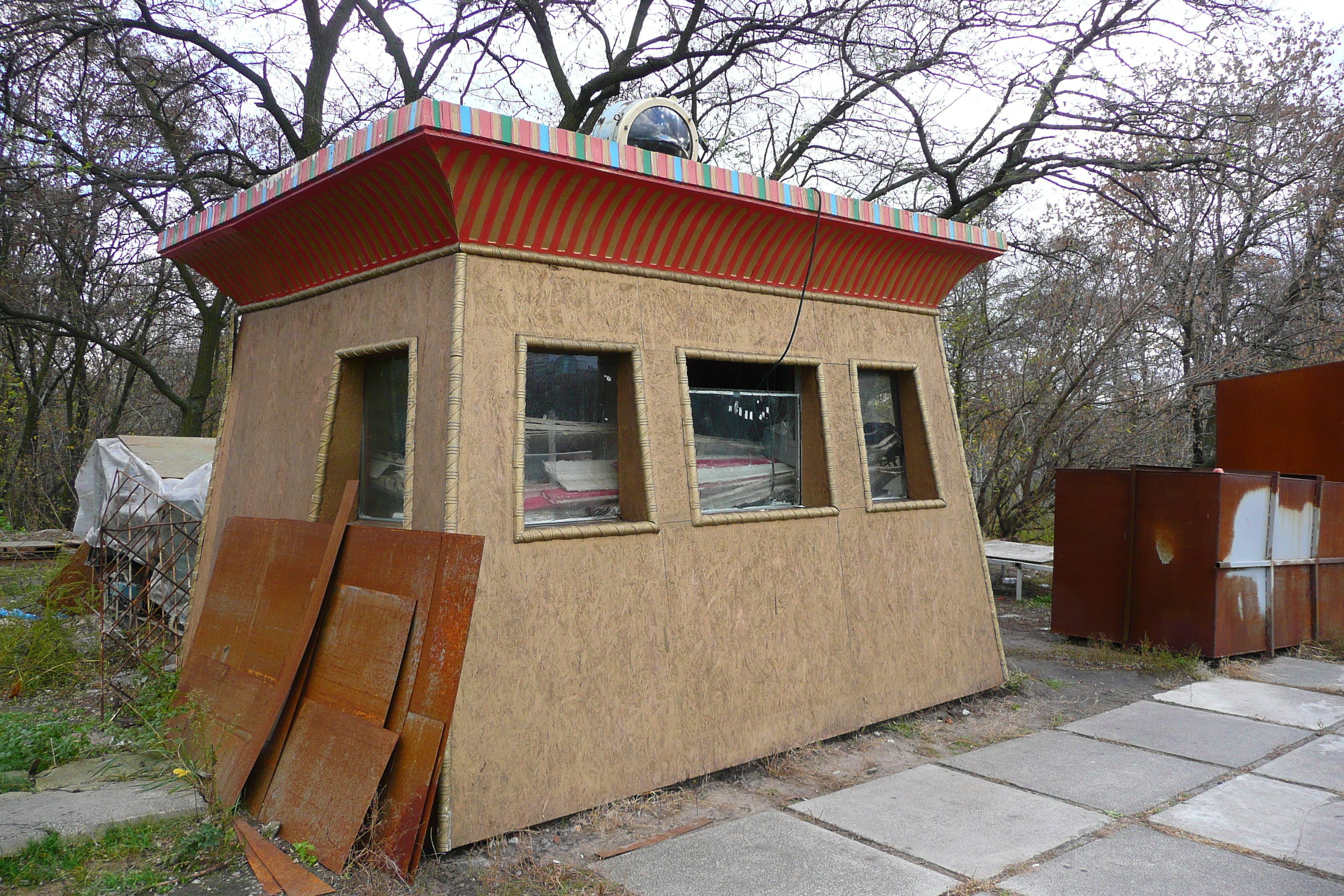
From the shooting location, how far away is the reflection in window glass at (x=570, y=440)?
4762 mm

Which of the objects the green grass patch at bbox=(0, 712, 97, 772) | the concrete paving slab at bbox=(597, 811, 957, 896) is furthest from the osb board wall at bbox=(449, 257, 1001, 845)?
the green grass patch at bbox=(0, 712, 97, 772)

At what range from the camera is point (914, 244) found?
6.32 m

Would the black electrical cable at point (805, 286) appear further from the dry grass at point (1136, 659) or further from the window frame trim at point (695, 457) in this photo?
the dry grass at point (1136, 659)

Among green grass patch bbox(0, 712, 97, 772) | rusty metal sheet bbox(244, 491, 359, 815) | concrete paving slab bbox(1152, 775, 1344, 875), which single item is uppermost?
rusty metal sheet bbox(244, 491, 359, 815)

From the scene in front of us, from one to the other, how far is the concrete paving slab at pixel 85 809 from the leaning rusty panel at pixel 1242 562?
8187 mm

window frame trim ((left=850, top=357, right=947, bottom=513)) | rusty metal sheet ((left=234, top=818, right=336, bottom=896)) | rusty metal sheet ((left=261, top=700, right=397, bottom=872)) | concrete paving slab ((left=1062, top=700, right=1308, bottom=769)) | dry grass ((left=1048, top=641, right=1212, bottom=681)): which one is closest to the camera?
rusty metal sheet ((left=234, top=818, right=336, bottom=896))

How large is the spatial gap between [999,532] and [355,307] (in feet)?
38.2

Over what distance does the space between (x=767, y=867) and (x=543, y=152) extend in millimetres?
3516

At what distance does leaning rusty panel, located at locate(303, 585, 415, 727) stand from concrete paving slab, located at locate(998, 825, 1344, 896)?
283 cm

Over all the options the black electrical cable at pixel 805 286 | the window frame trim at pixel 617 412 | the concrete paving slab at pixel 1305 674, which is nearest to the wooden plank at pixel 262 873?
the window frame trim at pixel 617 412

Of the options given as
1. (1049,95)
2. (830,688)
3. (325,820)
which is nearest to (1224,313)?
(1049,95)

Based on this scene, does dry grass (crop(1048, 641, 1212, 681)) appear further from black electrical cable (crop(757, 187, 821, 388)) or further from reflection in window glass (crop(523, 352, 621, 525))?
reflection in window glass (crop(523, 352, 621, 525))

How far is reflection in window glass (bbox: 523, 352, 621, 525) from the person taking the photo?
476 centimetres

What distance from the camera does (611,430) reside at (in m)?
5.09
